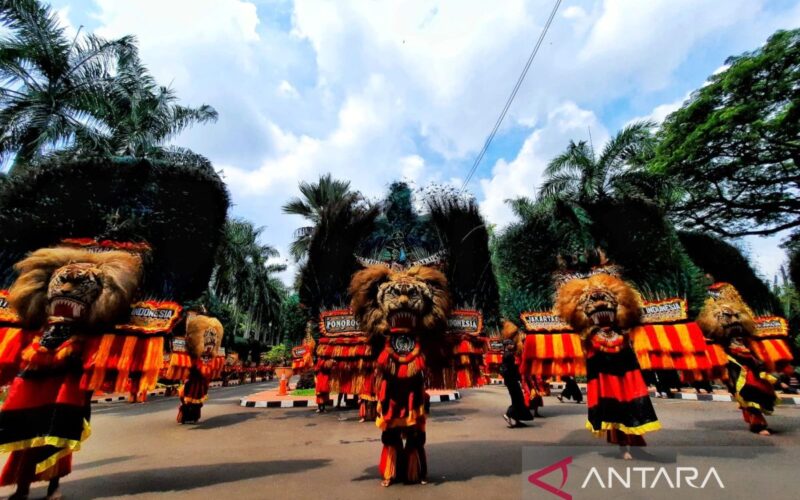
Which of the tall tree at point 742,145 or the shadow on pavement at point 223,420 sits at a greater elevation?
the tall tree at point 742,145

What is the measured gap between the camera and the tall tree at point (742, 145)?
436 inches

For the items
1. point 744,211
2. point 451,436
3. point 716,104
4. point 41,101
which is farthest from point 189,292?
point 744,211

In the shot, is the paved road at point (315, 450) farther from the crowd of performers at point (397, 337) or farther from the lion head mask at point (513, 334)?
the lion head mask at point (513, 334)

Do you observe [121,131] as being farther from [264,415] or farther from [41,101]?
[264,415]

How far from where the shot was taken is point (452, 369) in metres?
4.22

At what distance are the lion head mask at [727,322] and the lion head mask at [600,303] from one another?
73.0 inches

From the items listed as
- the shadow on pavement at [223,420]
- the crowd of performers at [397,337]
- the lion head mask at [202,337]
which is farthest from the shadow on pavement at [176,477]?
the lion head mask at [202,337]

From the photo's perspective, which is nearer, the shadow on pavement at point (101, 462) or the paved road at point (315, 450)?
the paved road at point (315, 450)

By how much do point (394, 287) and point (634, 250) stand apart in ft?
11.6

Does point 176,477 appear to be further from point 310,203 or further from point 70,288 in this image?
point 310,203

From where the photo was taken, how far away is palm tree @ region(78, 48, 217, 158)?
1269cm

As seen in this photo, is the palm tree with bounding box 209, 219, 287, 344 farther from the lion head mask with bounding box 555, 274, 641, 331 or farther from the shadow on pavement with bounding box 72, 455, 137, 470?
the lion head mask with bounding box 555, 274, 641, 331

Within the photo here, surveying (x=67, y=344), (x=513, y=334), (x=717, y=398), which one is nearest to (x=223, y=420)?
(x=67, y=344)

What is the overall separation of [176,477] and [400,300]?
2.74m
